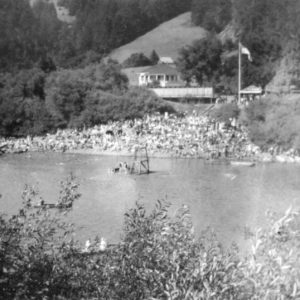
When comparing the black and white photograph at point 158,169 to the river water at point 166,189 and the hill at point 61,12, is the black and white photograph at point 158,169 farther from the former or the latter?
the hill at point 61,12

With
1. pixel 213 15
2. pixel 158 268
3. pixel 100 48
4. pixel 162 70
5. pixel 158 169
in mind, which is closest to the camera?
pixel 158 268

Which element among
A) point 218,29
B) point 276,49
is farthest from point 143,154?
point 218,29

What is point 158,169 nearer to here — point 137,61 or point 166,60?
point 137,61

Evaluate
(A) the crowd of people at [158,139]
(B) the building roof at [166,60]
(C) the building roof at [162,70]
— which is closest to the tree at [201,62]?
(C) the building roof at [162,70]

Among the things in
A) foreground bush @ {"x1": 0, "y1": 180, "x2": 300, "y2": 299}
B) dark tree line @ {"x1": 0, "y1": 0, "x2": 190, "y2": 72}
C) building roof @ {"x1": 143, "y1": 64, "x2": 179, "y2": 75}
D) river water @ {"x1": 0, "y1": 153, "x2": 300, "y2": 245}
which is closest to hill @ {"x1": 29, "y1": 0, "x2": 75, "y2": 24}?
dark tree line @ {"x1": 0, "y1": 0, "x2": 190, "y2": 72}

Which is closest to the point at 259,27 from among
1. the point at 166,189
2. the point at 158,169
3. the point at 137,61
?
the point at 137,61

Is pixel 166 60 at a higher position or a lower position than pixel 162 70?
higher
